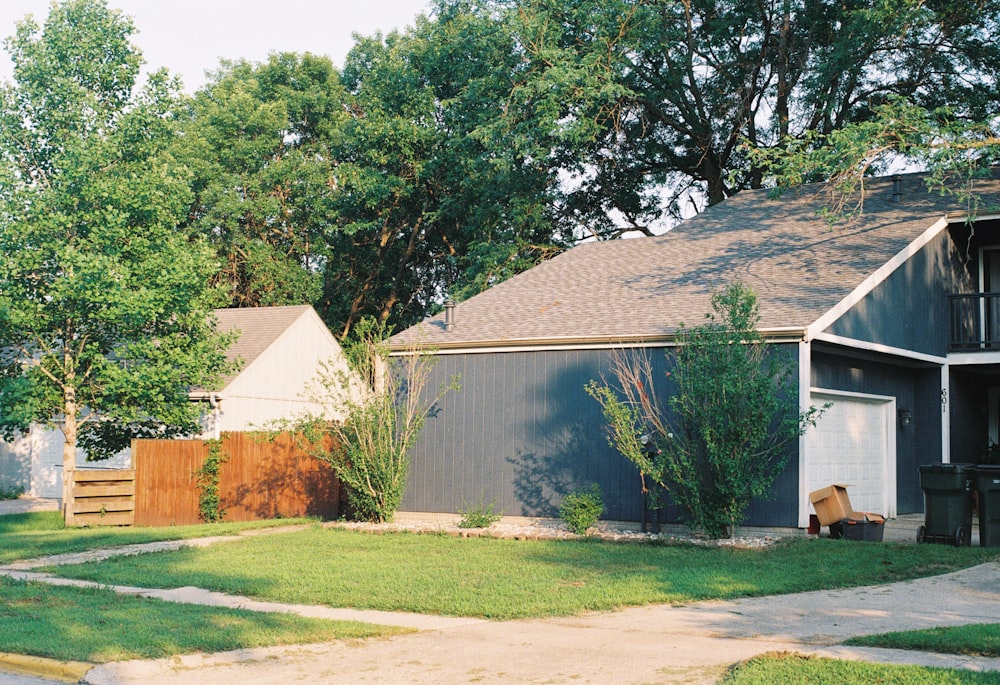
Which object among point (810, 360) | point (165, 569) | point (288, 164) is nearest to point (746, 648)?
point (165, 569)

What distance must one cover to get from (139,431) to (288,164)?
15855 millimetres

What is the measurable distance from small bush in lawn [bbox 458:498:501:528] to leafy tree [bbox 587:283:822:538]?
266cm

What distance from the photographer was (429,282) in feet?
122

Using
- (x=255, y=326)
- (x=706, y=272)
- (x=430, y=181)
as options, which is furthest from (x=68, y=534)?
(x=430, y=181)

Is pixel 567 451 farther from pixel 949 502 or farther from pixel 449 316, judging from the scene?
pixel 949 502

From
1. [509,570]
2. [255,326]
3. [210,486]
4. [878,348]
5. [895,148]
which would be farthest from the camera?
[255,326]

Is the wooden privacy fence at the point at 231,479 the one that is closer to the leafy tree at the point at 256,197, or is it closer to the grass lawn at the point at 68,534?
the grass lawn at the point at 68,534

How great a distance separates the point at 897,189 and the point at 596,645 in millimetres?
15515

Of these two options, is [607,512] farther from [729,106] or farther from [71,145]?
[729,106]

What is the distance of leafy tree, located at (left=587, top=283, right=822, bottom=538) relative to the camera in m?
13.8

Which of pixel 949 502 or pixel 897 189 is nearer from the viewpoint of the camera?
pixel 949 502

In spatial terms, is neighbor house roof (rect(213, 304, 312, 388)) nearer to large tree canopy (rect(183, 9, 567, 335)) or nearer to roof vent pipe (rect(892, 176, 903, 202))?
large tree canopy (rect(183, 9, 567, 335))

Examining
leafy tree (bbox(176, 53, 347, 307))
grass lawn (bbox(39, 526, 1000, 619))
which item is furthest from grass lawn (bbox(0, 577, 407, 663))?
leafy tree (bbox(176, 53, 347, 307))

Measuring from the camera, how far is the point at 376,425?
1677 centimetres
